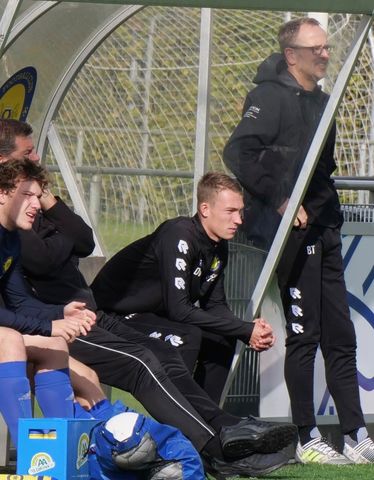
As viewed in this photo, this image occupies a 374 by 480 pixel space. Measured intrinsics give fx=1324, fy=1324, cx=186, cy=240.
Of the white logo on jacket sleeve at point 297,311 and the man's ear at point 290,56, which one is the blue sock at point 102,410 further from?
the man's ear at point 290,56

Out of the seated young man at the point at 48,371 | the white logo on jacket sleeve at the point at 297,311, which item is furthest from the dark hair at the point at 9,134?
the white logo on jacket sleeve at the point at 297,311

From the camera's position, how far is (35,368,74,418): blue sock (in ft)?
18.0

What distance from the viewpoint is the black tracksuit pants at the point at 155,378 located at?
5707 millimetres

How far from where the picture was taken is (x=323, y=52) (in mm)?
6523

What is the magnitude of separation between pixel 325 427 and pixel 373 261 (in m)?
0.99

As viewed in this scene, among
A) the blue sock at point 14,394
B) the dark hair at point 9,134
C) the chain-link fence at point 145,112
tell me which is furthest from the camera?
the chain-link fence at point 145,112

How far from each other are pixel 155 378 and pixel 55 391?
0.50 metres

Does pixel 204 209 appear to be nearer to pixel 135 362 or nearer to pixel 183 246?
pixel 183 246

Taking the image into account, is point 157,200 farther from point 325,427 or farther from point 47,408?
point 47,408

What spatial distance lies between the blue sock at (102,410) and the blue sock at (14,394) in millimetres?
495

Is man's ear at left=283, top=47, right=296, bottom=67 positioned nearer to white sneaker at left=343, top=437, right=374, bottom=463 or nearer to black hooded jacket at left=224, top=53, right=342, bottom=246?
black hooded jacket at left=224, top=53, right=342, bottom=246

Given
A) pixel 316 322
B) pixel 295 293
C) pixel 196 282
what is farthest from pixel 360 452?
pixel 196 282

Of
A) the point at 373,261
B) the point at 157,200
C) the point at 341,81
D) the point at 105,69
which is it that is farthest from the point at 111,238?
the point at 341,81

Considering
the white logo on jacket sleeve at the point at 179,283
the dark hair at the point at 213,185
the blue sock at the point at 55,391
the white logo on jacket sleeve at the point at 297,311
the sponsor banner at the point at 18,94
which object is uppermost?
the sponsor banner at the point at 18,94
